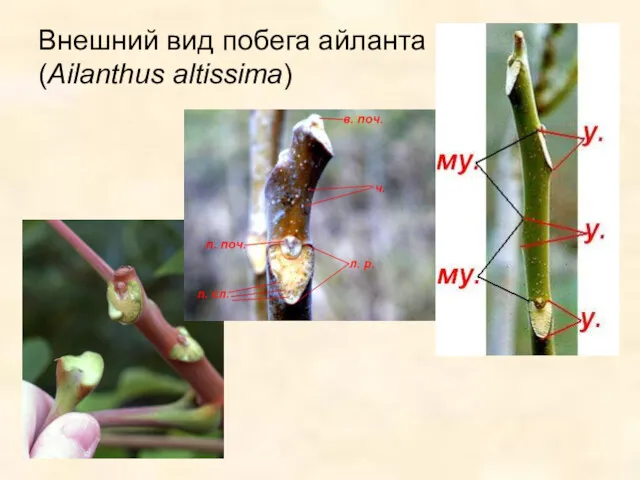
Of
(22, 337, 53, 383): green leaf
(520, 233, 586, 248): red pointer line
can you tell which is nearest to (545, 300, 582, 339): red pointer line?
(520, 233, 586, 248): red pointer line

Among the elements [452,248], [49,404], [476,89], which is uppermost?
[476,89]

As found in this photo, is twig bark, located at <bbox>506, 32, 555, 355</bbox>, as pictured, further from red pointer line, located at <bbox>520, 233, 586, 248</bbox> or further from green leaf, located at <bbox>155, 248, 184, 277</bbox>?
green leaf, located at <bbox>155, 248, 184, 277</bbox>

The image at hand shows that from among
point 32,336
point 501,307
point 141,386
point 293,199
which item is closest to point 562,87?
point 501,307

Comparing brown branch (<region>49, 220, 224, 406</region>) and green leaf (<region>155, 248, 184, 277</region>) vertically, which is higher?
green leaf (<region>155, 248, 184, 277</region>)

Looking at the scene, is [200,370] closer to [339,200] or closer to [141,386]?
[141,386]

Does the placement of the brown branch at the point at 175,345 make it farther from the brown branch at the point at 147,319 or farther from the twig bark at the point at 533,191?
the twig bark at the point at 533,191

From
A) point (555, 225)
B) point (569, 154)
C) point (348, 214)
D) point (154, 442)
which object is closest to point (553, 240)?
point (555, 225)

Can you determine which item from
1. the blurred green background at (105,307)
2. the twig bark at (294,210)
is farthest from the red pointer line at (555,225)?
the blurred green background at (105,307)
